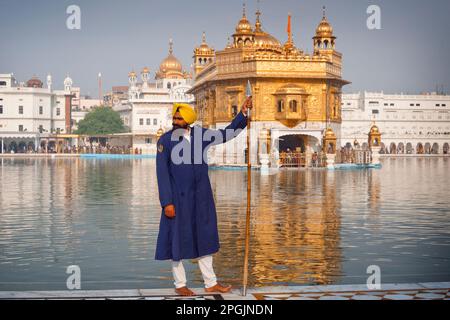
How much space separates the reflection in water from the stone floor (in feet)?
2.76

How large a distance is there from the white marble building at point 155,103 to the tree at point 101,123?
2251mm

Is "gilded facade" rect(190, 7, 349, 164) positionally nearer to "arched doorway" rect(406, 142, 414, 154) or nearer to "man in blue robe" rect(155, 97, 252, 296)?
"man in blue robe" rect(155, 97, 252, 296)

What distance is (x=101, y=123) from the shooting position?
8819cm

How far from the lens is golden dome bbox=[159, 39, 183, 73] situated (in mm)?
94812

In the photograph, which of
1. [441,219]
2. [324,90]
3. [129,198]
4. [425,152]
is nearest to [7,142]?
[425,152]

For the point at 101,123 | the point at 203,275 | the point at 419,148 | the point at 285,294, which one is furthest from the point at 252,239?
the point at 419,148

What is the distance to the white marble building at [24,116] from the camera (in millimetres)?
88681

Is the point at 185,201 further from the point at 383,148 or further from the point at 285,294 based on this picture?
the point at 383,148

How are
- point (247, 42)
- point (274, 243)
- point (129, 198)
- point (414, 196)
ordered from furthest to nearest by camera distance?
point (247, 42) < point (414, 196) < point (129, 198) < point (274, 243)

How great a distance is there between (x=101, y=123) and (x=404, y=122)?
123ft

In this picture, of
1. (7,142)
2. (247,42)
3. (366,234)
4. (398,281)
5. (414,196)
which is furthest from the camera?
(7,142)

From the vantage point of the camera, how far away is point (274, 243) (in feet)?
32.7

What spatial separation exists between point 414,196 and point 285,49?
2359cm
